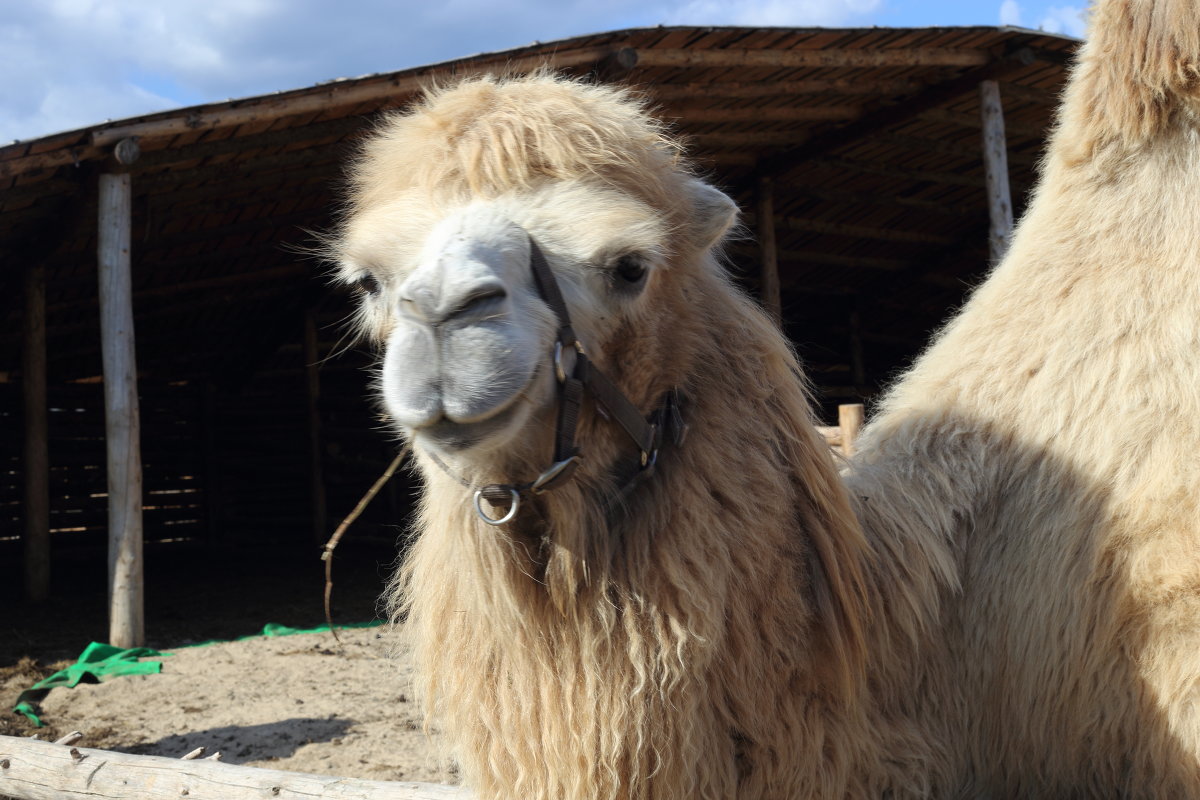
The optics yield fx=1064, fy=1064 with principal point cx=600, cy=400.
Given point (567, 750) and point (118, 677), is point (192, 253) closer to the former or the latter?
point (118, 677)

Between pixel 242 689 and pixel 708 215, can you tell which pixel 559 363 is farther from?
pixel 242 689

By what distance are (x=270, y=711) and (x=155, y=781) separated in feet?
6.82

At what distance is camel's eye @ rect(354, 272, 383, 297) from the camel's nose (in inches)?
16.1

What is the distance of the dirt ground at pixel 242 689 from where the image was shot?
462cm

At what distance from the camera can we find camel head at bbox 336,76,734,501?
152cm

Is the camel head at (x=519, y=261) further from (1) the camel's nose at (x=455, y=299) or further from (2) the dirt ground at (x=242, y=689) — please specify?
(2) the dirt ground at (x=242, y=689)

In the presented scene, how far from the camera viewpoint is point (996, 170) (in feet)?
27.6

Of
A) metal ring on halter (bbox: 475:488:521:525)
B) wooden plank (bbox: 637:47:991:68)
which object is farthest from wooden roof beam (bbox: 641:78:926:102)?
metal ring on halter (bbox: 475:488:521:525)

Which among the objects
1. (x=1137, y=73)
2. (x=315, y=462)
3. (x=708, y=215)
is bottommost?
(x=315, y=462)

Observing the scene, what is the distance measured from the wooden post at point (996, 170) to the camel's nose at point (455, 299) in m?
7.18

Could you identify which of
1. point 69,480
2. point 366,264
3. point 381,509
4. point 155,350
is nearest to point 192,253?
point 155,350

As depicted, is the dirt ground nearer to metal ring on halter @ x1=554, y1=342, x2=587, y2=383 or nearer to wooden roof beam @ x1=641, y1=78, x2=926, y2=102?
metal ring on halter @ x1=554, y1=342, x2=587, y2=383

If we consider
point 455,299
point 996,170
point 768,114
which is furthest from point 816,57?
point 455,299

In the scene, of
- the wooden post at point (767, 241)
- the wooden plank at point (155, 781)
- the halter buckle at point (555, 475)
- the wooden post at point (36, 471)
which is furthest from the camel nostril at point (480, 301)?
the wooden post at point (767, 241)
